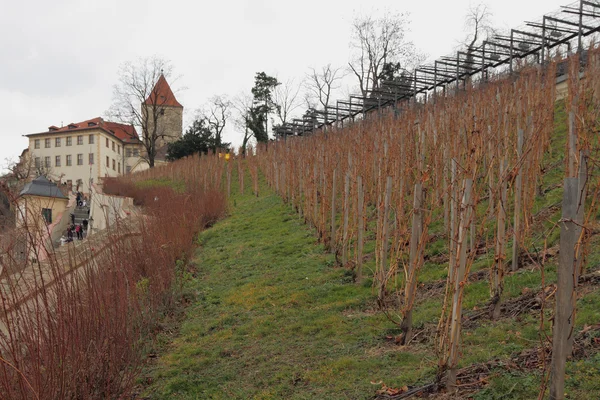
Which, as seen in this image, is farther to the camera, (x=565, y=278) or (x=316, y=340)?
(x=316, y=340)

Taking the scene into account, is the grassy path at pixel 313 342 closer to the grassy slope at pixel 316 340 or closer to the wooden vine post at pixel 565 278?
the grassy slope at pixel 316 340

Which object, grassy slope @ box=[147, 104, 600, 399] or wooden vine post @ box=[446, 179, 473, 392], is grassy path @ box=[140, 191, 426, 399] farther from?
wooden vine post @ box=[446, 179, 473, 392]

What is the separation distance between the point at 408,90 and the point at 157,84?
3084cm

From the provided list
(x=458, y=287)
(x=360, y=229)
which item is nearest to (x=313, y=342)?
(x=360, y=229)

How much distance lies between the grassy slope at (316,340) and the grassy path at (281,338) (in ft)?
0.05

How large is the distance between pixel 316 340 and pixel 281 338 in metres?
0.50

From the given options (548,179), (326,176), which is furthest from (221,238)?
(548,179)

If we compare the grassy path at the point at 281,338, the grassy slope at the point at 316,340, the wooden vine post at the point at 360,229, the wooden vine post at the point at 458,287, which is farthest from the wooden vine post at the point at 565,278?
the wooden vine post at the point at 360,229

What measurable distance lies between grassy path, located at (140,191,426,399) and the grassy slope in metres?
0.02

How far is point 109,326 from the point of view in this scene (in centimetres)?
516

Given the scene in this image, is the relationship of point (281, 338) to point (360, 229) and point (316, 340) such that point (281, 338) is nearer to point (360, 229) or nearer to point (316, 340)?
point (316, 340)

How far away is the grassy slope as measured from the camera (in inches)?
181

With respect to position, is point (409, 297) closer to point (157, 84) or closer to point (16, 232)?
point (16, 232)

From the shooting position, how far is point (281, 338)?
21.4 feet
